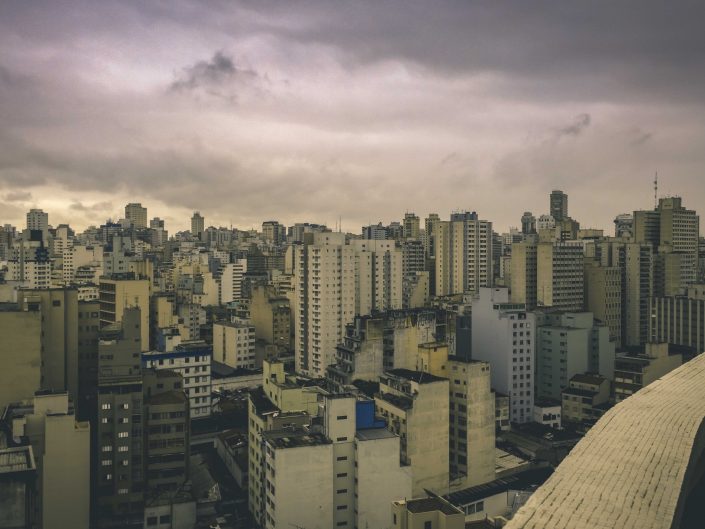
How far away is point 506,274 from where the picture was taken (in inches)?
2958

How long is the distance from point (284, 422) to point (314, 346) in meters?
21.0

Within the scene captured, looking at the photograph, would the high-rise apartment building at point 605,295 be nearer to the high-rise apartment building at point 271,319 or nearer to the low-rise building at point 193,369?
the high-rise apartment building at point 271,319

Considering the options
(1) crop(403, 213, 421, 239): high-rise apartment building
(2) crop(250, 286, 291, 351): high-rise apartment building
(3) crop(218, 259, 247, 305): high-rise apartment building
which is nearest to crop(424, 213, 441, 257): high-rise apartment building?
(1) crop(403, 213, 421, 239): high-rise apartment building

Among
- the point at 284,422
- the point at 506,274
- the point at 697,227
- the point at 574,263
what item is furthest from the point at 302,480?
the point at 697,227

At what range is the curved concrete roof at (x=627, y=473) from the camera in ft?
27.9

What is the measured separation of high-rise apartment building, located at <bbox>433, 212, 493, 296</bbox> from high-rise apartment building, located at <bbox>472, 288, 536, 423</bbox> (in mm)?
28350

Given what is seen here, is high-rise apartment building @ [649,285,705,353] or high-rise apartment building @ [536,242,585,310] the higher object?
high-rise apartment building @ [536,242,585,310]

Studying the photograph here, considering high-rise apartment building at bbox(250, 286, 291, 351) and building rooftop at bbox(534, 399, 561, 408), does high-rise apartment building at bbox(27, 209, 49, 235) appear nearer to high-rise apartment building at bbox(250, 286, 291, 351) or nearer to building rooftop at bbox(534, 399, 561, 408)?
high-rise apartment building at bbox(250, 286, 291, 351)

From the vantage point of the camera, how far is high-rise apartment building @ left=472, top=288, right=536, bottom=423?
39250mm

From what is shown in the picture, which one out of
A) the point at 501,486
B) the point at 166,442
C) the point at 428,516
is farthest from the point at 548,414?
the point at 166,442

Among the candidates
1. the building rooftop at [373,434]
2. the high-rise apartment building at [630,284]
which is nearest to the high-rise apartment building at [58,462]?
the building rooftop at [373,434]

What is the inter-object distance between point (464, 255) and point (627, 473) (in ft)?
199

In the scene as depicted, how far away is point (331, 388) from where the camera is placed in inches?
1419

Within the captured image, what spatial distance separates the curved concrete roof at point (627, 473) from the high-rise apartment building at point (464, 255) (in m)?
56.0
